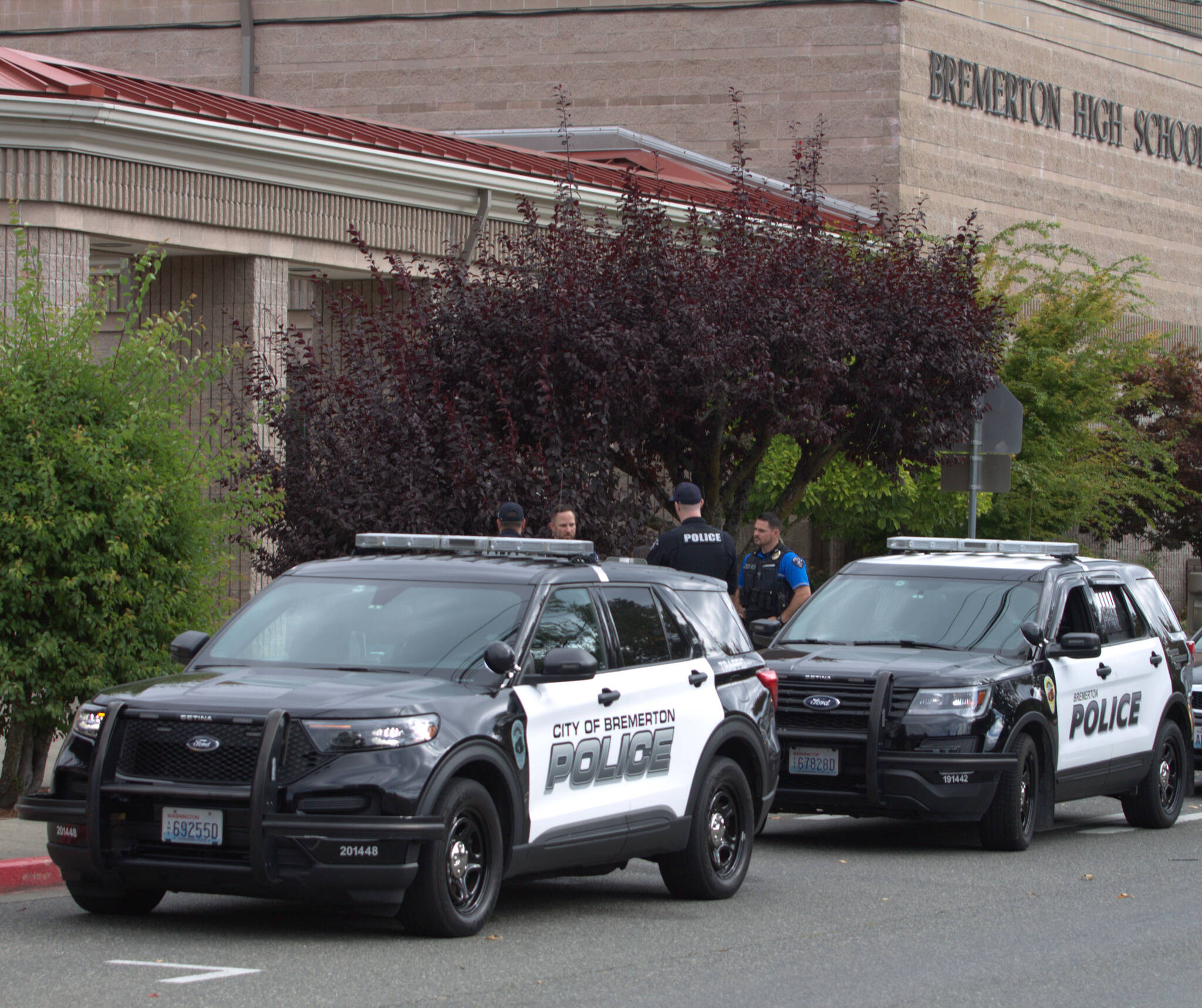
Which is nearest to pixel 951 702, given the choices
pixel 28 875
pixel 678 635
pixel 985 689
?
pixel 985 689

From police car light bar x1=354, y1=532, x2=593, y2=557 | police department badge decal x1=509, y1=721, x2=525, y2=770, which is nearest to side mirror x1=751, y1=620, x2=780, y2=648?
police car light bar x1=354, y1=532, x2=593, y2=557

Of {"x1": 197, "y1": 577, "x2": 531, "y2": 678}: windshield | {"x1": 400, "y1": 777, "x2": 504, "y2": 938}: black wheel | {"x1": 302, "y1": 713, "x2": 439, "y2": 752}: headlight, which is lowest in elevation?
{"x1": 400, "y1": 777, "x2": 504, "y2": 938}: black wheel

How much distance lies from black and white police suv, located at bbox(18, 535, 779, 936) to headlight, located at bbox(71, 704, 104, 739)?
0.04 ft

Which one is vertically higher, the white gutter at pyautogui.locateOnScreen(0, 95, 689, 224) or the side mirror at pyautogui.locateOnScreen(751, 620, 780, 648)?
the white gutter at pyautogui.locateOnScreen(0, 95, 689, 224)

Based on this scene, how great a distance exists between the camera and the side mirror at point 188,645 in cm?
935

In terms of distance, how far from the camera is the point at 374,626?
29.8 feet

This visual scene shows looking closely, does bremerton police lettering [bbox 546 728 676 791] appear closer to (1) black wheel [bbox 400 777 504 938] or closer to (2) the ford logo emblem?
(1) black wheel [bbox 400 777 504 938]

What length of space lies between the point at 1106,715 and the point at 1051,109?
26.6 meters

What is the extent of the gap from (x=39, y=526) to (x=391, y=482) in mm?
3824

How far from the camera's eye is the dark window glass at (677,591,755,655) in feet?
33.8

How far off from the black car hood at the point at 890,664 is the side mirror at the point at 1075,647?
402mm

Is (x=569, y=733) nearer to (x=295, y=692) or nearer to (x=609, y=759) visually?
(x=609, y=759)

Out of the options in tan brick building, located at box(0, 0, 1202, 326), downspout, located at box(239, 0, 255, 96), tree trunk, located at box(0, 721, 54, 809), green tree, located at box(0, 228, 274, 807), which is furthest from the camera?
downspout, located at box(239, 0, 255, 96)

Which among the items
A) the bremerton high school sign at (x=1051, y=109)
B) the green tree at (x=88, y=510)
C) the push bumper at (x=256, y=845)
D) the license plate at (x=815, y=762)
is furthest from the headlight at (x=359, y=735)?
the bremerton high school sign at (x=1051, y=109)
